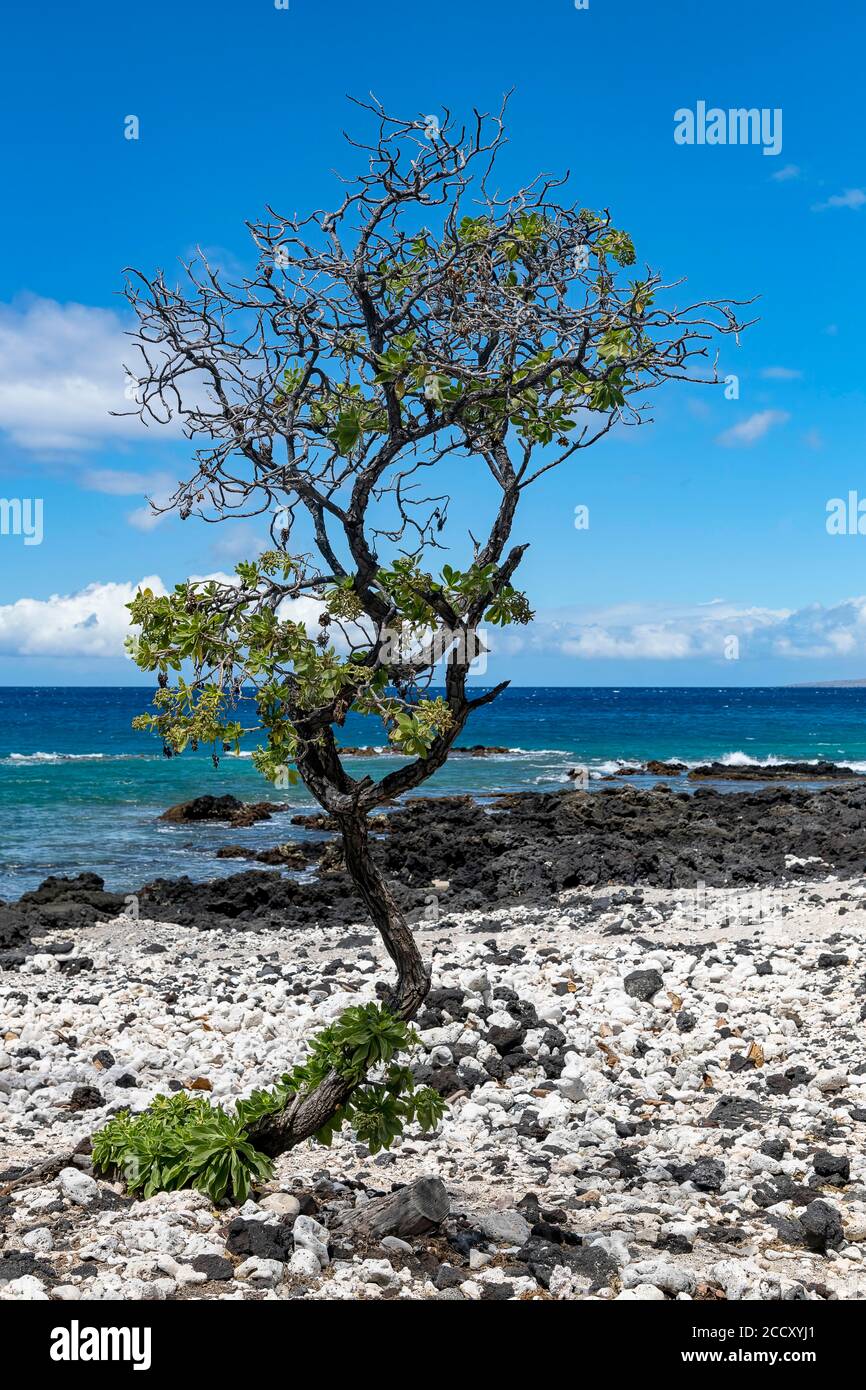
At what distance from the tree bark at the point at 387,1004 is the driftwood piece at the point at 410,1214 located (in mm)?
643

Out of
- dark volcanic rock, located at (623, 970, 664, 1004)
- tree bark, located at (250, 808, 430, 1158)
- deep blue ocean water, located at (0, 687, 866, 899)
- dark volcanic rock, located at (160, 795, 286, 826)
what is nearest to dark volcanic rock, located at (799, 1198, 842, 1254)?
tree bark, located at (250, 808, 430, 1158)

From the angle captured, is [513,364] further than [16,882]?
No

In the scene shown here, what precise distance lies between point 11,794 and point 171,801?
21.1ft

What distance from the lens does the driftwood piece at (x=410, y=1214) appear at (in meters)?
6.09

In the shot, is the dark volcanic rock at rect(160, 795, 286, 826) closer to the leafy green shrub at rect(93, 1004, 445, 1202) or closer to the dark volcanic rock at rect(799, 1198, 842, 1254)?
the leafy green shrub at rect(93, 1004, 445, 1202)

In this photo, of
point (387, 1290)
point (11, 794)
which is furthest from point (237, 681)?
point (11, 794)

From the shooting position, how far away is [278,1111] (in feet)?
22.1

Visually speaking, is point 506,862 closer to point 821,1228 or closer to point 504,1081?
point 504,1081

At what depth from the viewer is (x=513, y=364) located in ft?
20.8

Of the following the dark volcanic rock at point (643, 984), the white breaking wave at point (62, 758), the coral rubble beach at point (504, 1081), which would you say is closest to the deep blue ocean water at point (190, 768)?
the white breaking wave at point (62, 758)

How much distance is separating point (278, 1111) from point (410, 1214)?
1.08m

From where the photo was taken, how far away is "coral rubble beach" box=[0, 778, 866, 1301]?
5.74 metres

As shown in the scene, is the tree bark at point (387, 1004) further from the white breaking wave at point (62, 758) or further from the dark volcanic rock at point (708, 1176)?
the white breaking wave at point (62, 758)
